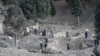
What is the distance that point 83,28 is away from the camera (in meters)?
44.4

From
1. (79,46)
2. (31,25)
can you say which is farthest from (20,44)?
(31,25)

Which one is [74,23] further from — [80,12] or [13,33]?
[13,33]

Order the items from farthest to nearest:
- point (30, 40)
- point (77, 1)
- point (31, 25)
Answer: point (77, 1) → point (31, 25) → point (30, 40)

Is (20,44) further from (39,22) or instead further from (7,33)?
(39,22)

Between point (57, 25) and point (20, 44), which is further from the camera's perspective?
point (57, 25)

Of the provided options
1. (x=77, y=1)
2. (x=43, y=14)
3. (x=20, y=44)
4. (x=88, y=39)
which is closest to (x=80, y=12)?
(x=77, y=1)

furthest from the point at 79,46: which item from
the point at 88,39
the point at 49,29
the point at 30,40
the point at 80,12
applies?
the point at 80,12

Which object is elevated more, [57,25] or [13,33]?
[13,33]

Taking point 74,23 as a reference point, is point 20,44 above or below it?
above

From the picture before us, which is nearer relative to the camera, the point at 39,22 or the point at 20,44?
the point at 20,44

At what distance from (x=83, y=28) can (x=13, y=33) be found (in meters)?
14.1

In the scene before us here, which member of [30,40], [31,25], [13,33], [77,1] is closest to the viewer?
[13,33]

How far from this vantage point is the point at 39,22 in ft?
152

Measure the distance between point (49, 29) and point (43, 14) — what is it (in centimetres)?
273
